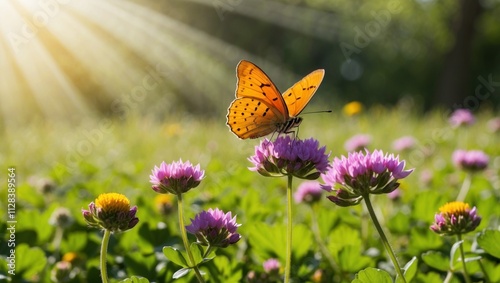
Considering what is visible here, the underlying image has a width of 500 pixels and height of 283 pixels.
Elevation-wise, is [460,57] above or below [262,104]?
above

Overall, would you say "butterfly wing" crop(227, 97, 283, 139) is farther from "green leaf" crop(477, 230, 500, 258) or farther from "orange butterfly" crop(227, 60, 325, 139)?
"green leaf" crop(477, 230, 500, 258)

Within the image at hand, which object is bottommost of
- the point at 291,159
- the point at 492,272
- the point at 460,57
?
the point at 492,272

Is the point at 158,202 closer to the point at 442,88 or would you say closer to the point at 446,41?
the point at 442,88

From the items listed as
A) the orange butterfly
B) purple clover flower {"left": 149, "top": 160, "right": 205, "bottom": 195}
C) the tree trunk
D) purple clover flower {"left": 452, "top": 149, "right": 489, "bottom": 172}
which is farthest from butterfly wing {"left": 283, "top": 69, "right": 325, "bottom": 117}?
the tree trunk

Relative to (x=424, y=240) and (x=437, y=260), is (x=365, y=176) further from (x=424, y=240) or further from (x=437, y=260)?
(x=424, y=240)

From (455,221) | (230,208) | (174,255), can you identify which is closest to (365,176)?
(455,221)

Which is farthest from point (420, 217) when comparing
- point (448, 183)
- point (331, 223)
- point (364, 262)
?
point (448, 183)

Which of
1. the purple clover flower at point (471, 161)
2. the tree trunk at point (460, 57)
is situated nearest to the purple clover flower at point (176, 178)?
the purple clover flower at point (471, 161)
